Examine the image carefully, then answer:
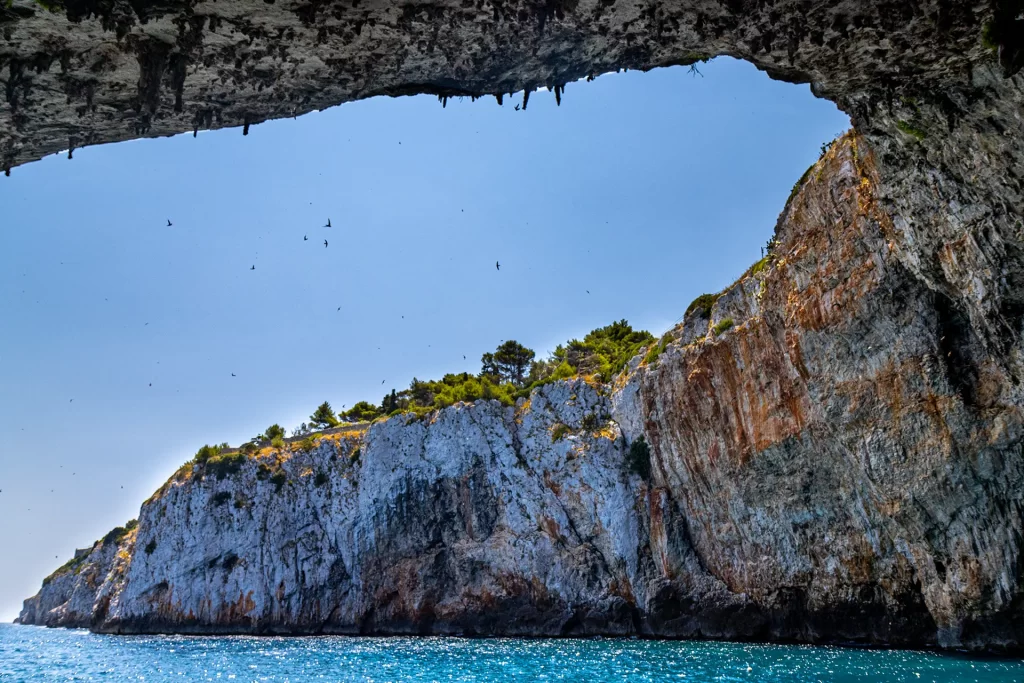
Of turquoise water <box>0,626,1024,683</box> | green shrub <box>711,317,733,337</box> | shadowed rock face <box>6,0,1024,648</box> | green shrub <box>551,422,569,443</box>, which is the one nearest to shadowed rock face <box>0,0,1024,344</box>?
shadowed rock face <box>6,0,1024,648</box>

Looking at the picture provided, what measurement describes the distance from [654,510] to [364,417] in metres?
38.7

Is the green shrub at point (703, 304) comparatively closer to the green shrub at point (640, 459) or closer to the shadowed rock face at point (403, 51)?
the green shrub at point (640, 459)

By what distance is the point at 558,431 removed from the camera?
42.0 metres

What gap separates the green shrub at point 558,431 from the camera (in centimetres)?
4167

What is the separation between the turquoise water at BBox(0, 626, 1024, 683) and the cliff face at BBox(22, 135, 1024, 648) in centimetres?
331

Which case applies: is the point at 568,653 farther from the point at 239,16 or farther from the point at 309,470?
the point at 309,470

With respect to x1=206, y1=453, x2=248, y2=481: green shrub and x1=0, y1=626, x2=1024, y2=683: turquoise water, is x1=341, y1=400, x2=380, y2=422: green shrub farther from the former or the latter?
x1=0, y1=626, x2=1024, y2=683: turquoise water

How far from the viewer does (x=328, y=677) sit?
21.6 meters

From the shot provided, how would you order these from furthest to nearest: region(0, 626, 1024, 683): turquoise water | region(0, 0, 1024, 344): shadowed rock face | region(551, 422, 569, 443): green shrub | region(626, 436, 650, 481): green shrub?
region(551, 422, 569, 443): green shrub < region(626, 436, 650, 481): green shrub < region(0, 626, 1024, 683): turquoise water < region(0, 0, 1024, 344): shadowed rock face

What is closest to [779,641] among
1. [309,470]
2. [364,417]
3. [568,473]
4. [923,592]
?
[923,592]

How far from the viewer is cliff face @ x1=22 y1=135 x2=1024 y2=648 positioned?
21.9 metres

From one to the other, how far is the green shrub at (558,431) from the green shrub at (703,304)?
12129 millimetres

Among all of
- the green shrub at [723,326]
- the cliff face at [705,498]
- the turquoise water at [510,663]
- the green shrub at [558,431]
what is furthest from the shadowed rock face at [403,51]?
the green shrub at [558,431]

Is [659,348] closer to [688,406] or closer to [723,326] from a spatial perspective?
[688,406]
